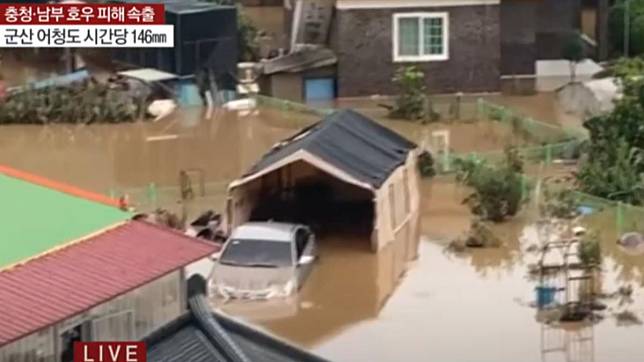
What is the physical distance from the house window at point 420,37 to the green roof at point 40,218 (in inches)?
677

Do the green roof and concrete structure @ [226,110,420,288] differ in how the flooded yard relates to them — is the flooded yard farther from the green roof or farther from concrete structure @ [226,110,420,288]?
the green roof

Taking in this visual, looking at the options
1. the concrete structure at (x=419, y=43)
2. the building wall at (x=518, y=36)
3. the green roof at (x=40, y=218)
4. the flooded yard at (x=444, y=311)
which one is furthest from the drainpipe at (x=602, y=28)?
the green roof at (x=40, y=218)

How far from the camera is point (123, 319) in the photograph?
35.9 feet

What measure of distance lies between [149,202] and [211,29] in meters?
8.55

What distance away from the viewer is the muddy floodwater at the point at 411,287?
16094 millimetres

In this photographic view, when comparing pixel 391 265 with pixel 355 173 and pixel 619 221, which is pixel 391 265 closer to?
pixel 355 173

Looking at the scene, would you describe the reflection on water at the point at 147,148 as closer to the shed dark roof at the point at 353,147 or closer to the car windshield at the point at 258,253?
the shed dark roof at the point at 353,147

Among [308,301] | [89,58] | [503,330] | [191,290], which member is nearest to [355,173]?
[308,301]

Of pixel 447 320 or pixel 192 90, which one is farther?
pixel 192 90

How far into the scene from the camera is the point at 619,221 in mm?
20094

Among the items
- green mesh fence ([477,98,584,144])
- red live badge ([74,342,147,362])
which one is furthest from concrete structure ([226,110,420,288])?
red live badge ([74,342,147,362])

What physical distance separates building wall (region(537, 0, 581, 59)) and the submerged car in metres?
14.1

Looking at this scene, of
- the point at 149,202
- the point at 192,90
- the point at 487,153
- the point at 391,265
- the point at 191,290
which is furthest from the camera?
the point at 192,90

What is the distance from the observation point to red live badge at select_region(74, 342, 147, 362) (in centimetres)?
977
